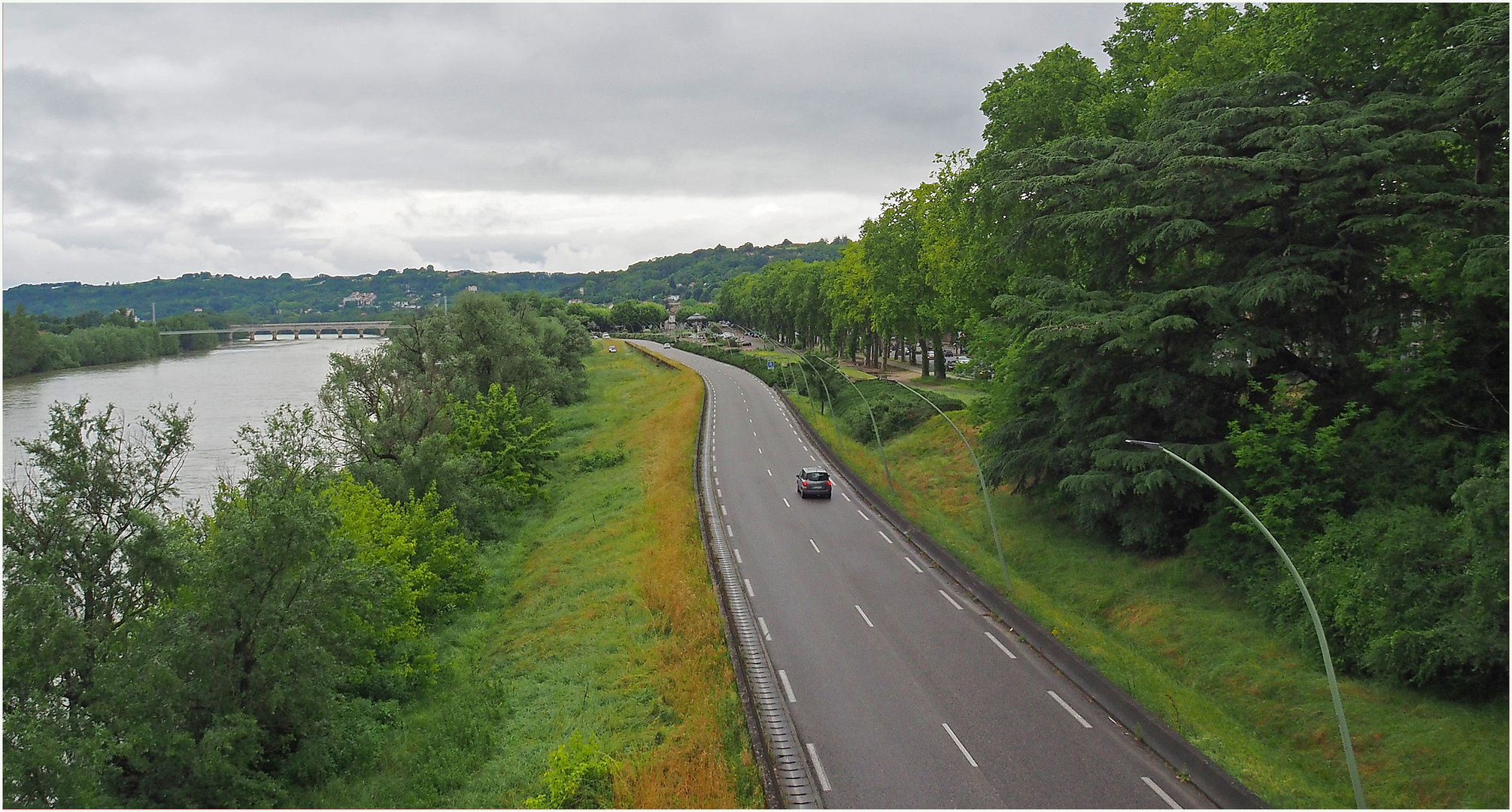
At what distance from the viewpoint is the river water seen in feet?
144

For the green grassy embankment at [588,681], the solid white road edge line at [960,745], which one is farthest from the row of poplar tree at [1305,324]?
the green grassy embankment at [588,681]

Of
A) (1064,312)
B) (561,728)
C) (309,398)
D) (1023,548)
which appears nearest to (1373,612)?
A: (1064,312)

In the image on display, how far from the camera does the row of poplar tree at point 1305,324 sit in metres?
18.4

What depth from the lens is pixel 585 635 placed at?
24.8 metres

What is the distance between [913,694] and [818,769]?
3.70 m

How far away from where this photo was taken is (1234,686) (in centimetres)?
1962

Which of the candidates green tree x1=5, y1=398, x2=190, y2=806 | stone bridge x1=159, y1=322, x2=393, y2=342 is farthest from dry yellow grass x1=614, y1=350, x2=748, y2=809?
stone bridge x1=159, y1=322, x2=393, y2=342

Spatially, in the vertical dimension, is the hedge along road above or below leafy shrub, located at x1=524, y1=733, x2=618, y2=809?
above

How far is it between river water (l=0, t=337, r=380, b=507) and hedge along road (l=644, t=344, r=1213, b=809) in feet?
67.7

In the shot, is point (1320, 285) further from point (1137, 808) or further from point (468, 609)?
point (468, 609)

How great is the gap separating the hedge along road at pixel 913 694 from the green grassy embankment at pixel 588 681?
5.95 ft

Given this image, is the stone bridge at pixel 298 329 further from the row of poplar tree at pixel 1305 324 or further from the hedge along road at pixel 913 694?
the row of poplar tree at pixel 1305 324

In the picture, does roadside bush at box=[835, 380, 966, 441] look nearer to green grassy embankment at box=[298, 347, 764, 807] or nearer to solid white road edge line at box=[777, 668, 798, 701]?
green grassy embankment at box=[298, 347, 764, 807]

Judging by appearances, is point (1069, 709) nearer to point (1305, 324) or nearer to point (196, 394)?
point (1305, 324)
